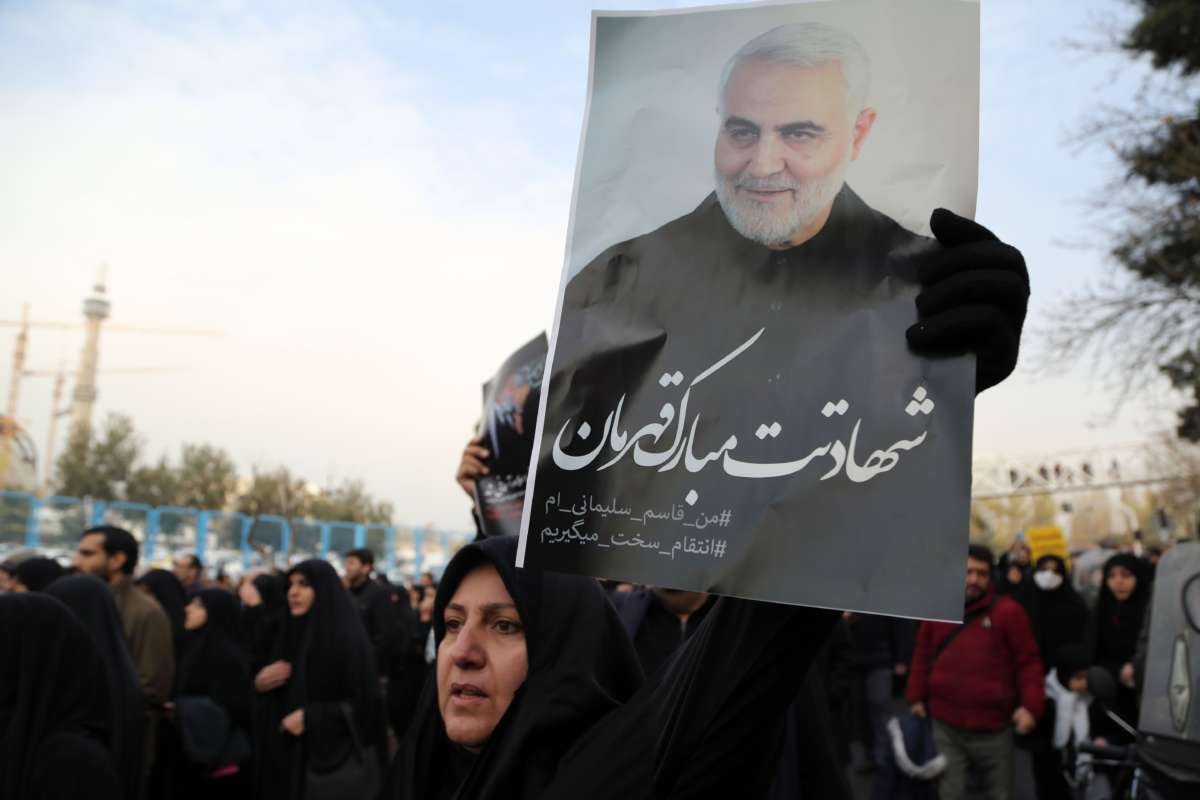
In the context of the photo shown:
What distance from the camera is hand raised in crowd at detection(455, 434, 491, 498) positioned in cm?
386

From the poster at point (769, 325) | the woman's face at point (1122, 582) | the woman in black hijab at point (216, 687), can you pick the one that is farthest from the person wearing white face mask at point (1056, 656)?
the poster at point (769, 325)

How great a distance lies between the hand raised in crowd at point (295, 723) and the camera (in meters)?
5.69

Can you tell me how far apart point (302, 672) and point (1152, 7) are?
14649 millimetres

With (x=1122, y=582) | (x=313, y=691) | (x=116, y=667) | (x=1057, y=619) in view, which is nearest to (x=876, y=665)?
(x=1057, y=619)

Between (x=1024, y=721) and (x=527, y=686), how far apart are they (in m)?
5.20

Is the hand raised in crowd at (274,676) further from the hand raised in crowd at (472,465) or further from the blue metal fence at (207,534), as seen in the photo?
the blue metal fence at (207,534)

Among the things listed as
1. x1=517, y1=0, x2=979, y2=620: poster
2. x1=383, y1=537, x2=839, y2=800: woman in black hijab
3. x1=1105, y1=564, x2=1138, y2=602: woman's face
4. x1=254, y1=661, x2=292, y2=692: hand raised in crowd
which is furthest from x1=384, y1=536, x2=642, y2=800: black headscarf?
x1=1105, y1=564, x2=1138, y2=602: woman's face

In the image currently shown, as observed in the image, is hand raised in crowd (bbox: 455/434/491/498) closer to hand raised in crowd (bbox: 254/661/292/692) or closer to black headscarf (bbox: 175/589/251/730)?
hand raised in crowd (bbox: 254/661/292/692)

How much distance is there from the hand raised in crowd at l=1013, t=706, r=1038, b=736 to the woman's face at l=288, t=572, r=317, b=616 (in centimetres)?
433

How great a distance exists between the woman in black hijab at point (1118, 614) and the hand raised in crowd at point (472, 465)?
481cm

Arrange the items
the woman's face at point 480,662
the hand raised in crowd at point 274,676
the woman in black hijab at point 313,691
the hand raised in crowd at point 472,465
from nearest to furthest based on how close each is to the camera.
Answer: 1. the woman's face at point 480,662
2. the hand raised in crowd at point 472,465
3. the woman in black hijab at point 313,691
4. the hand raised in crowd at point 274,676

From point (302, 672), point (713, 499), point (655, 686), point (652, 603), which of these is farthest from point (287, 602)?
point (713, 499)

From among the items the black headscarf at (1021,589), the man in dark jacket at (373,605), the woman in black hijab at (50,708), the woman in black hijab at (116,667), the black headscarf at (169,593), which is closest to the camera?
the woman in black hijab at (50,708)

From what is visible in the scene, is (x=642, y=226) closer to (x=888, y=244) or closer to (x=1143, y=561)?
(x=888, y=244)
